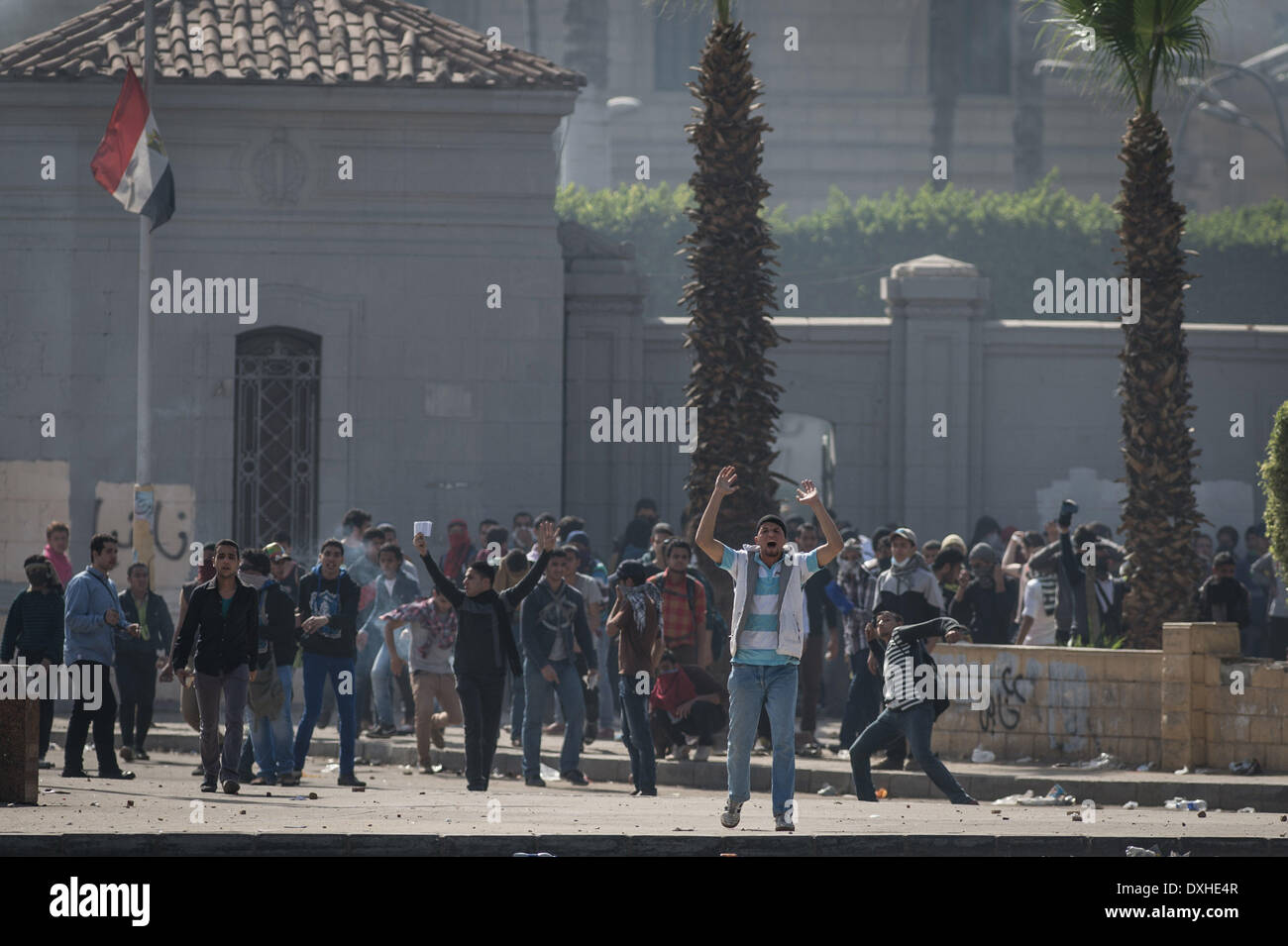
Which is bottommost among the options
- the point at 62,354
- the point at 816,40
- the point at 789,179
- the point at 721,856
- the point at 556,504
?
the point at 721,856

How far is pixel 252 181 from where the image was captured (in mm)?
22438

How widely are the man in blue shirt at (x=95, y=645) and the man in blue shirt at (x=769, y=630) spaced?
5308 mm

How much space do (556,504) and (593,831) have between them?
1190 cm

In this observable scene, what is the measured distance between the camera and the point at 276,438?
2266 cm

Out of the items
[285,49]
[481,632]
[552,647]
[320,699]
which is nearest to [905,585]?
[552,647]

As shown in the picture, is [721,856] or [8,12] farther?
[8,12]

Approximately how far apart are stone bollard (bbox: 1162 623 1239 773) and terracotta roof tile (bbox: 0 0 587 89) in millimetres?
10088

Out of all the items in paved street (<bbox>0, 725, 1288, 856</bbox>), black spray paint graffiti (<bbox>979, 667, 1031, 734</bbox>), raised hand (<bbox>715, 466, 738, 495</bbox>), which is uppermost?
raised hand (<bbox>715, 466, 738, 495</bbox>)

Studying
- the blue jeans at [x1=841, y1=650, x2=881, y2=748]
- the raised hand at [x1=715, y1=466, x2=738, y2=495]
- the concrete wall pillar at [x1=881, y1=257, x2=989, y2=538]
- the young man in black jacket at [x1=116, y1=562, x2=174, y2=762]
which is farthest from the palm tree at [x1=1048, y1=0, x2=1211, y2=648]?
the young man in black jacket at [x1=116, y1=562, x2=174, y2=762]

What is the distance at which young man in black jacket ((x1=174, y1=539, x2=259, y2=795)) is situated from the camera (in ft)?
44.4

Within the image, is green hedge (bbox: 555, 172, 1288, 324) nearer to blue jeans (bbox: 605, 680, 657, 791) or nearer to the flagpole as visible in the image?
the flagpole

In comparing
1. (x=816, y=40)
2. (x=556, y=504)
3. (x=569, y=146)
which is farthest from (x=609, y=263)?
(x=816, y=40)

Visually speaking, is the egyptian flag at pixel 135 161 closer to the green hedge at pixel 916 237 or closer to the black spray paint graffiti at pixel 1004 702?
the black spray paint graffiti at pixel 1004 702

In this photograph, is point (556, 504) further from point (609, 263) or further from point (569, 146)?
point (569, 146)
